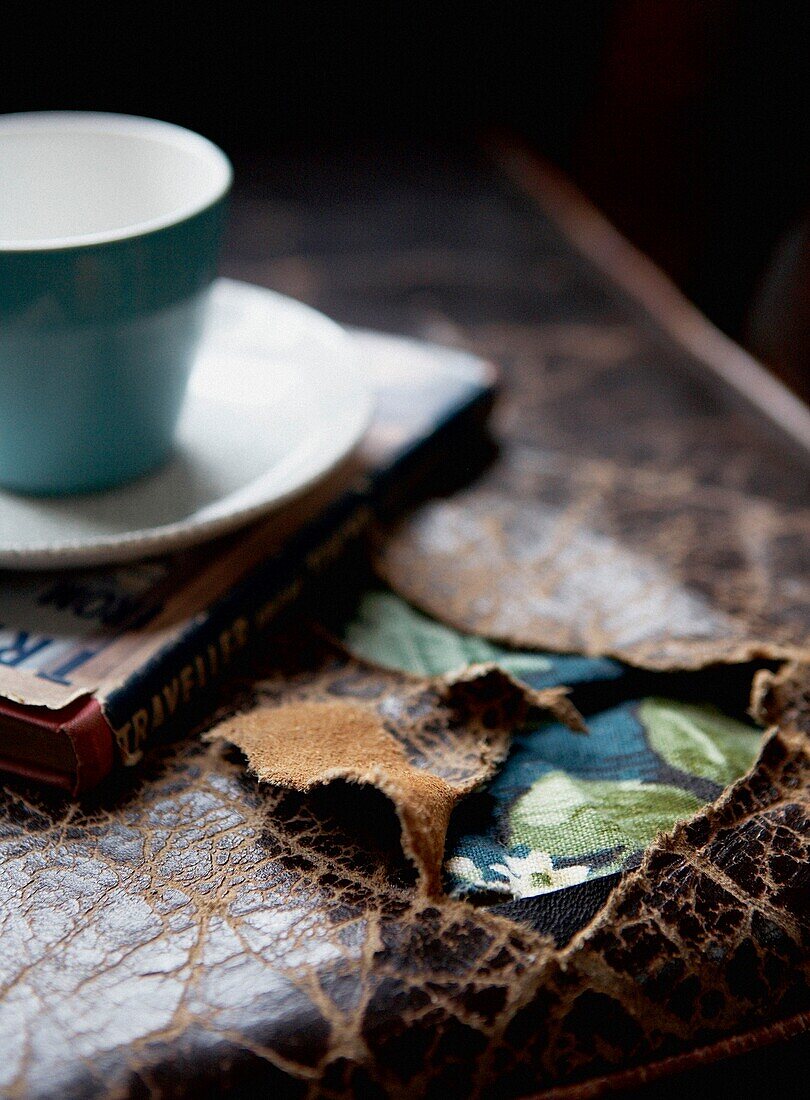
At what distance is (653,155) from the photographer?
77 cm

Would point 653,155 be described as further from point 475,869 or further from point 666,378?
point 475,869

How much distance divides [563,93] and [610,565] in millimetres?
594

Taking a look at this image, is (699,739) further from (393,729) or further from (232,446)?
(232,446)

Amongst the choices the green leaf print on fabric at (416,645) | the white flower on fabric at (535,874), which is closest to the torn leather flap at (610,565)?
the green leaf print on fabric at (416,645)

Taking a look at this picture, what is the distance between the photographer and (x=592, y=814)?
38 centimetres

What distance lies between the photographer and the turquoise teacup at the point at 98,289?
40cm

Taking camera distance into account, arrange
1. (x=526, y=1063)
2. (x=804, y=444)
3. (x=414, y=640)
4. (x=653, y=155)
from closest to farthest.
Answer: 1. (x=526, y=1063)
2. (x=414, y=640)
3. (x=804, y=444)
4. (x=653, y=155)

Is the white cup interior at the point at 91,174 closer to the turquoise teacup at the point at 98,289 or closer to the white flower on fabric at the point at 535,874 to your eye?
the turquoise teacup at the point at 98,289

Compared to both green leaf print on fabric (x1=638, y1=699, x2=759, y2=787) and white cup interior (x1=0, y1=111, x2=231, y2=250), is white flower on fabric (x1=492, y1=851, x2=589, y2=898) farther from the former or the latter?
white cup interior (x1=0, y1=111, x2=231, y2=250)

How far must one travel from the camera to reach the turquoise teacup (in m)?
0.40

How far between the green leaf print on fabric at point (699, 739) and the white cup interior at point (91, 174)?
0.32 m

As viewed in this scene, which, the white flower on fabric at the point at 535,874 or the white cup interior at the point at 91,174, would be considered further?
the white cup interior at the point at 91,174

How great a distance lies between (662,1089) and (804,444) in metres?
0.40

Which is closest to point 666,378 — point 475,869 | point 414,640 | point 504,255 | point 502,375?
point 502,375
